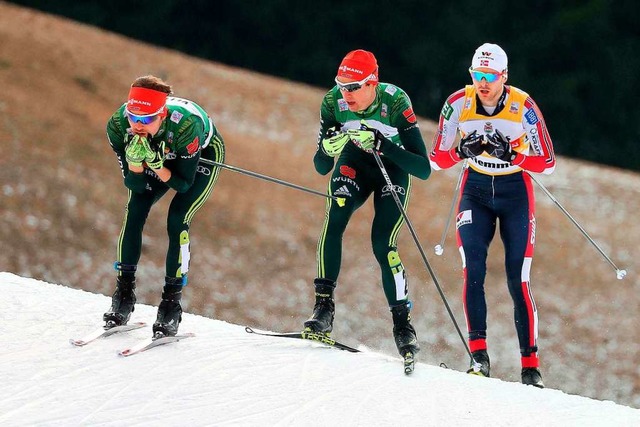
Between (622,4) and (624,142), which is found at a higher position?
(622,4)

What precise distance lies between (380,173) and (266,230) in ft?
35.8

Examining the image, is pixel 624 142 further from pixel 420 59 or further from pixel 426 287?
pixel 426 287

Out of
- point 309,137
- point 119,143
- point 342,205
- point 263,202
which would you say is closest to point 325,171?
point 342,205

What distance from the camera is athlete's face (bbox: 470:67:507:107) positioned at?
268 inches

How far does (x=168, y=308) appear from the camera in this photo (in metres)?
7.03

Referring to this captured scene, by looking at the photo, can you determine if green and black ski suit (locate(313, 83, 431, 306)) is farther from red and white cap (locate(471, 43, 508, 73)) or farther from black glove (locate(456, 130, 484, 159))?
red and white cap (locate(471, 43, 508, 73))

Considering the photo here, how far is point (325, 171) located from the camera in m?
7.17

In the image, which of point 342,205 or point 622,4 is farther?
point 622,4

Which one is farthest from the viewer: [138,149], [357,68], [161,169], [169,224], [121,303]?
[121,303]

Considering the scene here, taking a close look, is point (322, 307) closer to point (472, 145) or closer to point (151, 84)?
point (472, 145)

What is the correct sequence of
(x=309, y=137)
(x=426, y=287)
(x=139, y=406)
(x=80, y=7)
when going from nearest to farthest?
(x=139, y=406) → (x=426, y=287) → (x=309, y=137) → (x=80, y=7)

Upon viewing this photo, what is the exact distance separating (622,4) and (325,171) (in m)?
30.9

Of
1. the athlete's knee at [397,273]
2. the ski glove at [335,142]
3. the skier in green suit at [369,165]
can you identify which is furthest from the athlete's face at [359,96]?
the athlete's knee at [397,273]

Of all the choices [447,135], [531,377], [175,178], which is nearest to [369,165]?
[447,135]
